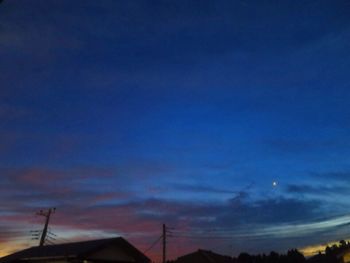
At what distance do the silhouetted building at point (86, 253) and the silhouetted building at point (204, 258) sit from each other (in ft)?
102

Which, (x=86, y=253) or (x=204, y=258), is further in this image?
(x=204, y=258)

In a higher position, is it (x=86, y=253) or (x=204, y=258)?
(x=204, y=258)

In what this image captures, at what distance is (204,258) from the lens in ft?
174

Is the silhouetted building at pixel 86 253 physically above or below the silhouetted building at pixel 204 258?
below

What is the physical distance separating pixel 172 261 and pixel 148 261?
38.4 metres

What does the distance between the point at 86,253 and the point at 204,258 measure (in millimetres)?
35968

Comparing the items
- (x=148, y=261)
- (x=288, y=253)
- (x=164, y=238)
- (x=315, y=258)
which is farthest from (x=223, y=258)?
(x=288, y=253)

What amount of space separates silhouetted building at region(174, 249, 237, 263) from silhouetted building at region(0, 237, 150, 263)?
102 ft

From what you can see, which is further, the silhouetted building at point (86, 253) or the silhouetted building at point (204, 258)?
the silhouetted building at point (204, 258)

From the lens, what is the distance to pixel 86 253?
20.2 m

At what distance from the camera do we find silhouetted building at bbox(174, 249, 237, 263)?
173 ft

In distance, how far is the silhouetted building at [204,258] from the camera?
52.8 meters

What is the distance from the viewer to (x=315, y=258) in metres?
56.7

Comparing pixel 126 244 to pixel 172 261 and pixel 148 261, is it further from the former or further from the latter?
pixel 172 261
